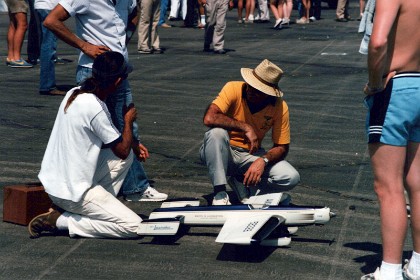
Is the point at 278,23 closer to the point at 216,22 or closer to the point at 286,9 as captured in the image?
the point at 286,9

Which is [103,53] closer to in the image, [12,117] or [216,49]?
[12,117]

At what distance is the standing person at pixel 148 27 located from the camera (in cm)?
1680

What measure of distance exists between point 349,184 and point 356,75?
24.1ft

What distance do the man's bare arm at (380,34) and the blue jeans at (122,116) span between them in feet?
8.37

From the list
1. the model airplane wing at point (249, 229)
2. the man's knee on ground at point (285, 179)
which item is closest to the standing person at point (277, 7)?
the man's knee on ground at point (285, 179)

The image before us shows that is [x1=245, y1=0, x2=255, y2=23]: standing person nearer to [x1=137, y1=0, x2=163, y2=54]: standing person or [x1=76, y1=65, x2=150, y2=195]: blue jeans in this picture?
[x1=137, y1=0, x2=163, y2=54]: standing person

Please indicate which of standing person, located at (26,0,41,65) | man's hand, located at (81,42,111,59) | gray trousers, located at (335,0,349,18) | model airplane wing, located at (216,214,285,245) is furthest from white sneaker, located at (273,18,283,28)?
model airplane wing, located at (216,214,285,245)

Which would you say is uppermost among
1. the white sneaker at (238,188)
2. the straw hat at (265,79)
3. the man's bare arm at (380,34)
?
the man's bare arm at (380,34)

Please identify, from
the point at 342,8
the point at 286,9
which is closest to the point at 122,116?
the point at 286,9

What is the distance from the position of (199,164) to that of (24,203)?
2391 mm

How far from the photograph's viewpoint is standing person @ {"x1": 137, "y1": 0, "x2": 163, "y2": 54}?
16.8 metres

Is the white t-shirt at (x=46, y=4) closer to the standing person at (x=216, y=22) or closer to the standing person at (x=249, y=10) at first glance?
the standing person at (x=216, y=22)

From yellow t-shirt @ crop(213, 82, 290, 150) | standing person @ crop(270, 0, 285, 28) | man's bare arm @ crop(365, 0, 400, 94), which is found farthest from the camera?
standing person @ crop(270, 0, 285, 28)

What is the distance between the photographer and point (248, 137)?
22.3 feet
